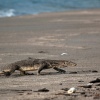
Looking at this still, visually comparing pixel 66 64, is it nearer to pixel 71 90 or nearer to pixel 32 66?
pixel 32 66

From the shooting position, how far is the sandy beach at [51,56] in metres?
6.98

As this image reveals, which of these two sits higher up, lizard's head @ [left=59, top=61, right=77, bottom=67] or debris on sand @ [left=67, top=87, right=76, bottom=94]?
lizard's head @ [left=59, top=61, right=77, bottom=67]

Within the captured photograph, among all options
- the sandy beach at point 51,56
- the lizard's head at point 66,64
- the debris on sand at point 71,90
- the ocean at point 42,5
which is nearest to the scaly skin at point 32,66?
the lizard's head at point 66,64

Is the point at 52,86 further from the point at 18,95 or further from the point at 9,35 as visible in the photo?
the point at 9,35

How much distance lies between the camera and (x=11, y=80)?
28.5ft

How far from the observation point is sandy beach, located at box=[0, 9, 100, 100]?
22.9ft

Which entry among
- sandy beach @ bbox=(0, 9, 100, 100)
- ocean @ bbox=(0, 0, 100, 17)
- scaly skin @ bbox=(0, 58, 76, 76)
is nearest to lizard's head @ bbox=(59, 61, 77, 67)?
scaly skin @ bbox=(0, 58, 76, 76)

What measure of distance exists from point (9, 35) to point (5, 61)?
7.08m

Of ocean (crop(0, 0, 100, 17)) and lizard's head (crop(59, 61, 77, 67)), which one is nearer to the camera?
lizard's head (crop(59, 61, 77, 67))

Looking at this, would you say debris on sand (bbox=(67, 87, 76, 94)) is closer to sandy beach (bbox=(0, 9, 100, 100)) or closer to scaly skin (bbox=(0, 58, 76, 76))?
sandy beach (bbox=(0, 9, 100, 100))

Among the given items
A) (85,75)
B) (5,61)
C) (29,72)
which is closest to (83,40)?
(5,61)

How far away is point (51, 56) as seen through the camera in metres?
12.6

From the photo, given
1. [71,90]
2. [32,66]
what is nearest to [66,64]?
[32,66]

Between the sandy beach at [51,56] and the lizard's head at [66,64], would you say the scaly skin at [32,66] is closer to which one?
the lizard's head at [66,64]
